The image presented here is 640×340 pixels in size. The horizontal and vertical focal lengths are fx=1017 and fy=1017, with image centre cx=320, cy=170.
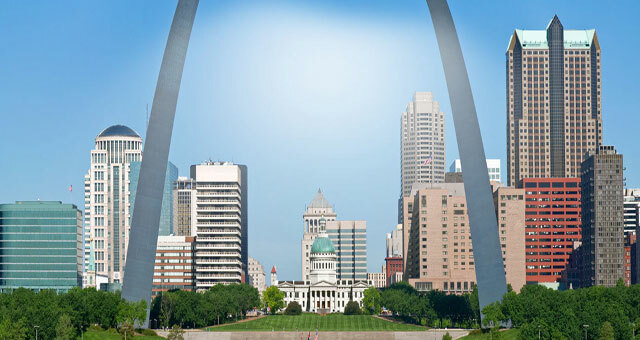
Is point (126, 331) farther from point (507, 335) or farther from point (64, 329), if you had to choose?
point (507, 335)

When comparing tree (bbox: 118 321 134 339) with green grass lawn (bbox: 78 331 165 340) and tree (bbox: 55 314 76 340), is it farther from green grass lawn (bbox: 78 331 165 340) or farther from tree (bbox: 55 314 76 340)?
tree (bbox: 55 314 76 340)

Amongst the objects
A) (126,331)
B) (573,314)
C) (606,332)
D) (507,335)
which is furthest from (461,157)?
(126,331)

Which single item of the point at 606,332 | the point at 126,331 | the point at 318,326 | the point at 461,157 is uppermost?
the point at 461,157

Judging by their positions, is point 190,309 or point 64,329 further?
point 190,309

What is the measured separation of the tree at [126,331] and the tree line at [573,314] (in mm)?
32293

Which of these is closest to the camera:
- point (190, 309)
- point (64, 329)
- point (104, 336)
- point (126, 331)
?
point (64, 329)

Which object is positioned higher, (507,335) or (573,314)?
(573,314)

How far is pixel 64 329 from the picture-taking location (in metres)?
88.9

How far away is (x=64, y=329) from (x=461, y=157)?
3755 centimetres

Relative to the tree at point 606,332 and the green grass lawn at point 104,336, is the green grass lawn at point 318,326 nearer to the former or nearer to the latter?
the green grass lawn at point 104,336

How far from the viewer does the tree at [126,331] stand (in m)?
93.6

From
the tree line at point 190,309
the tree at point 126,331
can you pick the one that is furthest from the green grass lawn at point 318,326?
the tree at point 126,331

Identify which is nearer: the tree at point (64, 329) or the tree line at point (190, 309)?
the tree at point (64, 329)

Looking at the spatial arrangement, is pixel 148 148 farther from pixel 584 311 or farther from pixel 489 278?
pixel 584 311
